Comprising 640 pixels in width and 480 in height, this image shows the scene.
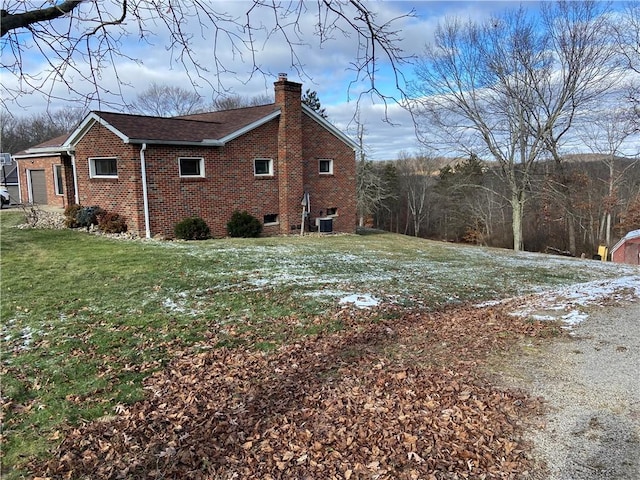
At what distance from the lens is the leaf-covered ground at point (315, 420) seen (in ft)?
9.38

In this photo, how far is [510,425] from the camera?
3268 millimetres

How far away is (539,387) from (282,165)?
14.2 m

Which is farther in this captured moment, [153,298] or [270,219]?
[270,219]

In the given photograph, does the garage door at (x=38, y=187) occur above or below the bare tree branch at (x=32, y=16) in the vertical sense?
below

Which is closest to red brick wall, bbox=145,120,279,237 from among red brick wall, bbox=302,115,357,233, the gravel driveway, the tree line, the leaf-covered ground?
red brick wall, bbox=302,115,357,233

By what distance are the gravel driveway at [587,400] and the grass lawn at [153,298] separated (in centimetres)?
228

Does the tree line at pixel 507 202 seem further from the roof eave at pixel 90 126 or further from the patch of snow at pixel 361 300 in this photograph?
the patch of snow at pixel 361 300

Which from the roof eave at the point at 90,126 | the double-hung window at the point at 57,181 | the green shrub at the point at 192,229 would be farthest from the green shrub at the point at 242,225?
the double-hung window at the point at 57,181

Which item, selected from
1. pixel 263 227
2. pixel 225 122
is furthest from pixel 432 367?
pixel 225 122

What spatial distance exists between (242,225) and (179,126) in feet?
14.0

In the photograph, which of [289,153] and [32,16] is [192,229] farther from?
[32,16]

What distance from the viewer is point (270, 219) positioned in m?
17.2

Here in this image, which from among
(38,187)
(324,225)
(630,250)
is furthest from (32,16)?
(630,250)

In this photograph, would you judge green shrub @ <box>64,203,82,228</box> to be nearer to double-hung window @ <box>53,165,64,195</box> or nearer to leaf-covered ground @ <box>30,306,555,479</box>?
double-hung window @ <box>53,165,64,195</box>
